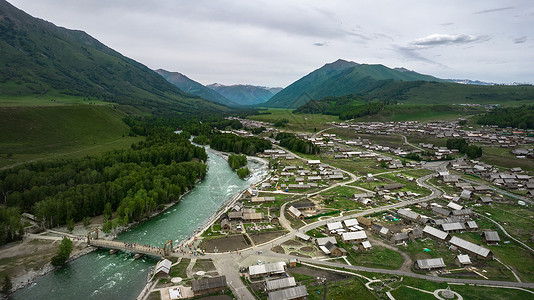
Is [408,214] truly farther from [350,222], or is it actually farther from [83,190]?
[83,190]

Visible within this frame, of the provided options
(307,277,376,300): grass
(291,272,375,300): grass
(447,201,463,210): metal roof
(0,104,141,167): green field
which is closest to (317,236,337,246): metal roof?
(291,272,375,300): grass

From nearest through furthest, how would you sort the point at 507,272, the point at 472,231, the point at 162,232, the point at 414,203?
the point at 507,272
the point at 472,231
the point at 162,232
the point at 414,203

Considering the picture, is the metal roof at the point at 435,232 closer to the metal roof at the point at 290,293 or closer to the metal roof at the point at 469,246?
the metal roof at the point at 469,246

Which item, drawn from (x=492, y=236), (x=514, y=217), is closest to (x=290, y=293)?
(x=492, y=236)

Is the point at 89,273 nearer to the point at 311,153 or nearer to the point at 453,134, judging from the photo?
the point at 311,153

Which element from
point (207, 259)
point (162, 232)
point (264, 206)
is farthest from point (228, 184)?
point (207, 259)
